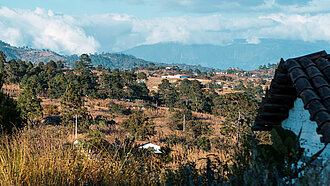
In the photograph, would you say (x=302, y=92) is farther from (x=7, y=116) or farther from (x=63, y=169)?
(x=7, y=116)

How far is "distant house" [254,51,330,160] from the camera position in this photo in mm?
3084

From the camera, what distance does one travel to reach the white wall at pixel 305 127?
337cm

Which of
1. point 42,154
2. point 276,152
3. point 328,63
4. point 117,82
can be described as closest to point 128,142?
point 42,154

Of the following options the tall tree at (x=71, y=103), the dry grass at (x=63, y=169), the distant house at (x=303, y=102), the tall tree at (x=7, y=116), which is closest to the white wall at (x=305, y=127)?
the distant house at (x=303, y=102)

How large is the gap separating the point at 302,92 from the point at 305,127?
22.8 inches

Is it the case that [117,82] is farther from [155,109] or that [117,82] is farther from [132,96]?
[155,109]

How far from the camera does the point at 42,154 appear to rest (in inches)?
145

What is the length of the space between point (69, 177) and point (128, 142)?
1.46m

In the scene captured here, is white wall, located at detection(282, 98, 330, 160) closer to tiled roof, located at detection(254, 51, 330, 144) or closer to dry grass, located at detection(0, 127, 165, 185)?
tiled roof, located at detection(254, 51, 330, 144)

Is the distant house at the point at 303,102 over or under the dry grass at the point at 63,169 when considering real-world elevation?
over

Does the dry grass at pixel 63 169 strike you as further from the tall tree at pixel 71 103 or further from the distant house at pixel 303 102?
the tall tree at pixel 71 103

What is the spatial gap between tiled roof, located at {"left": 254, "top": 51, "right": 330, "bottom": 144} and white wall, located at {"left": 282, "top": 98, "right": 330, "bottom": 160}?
0.14m

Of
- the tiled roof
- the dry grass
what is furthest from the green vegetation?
the tiled roof

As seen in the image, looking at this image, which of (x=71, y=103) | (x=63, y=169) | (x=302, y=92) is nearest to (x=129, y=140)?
(x=63, y=169)
